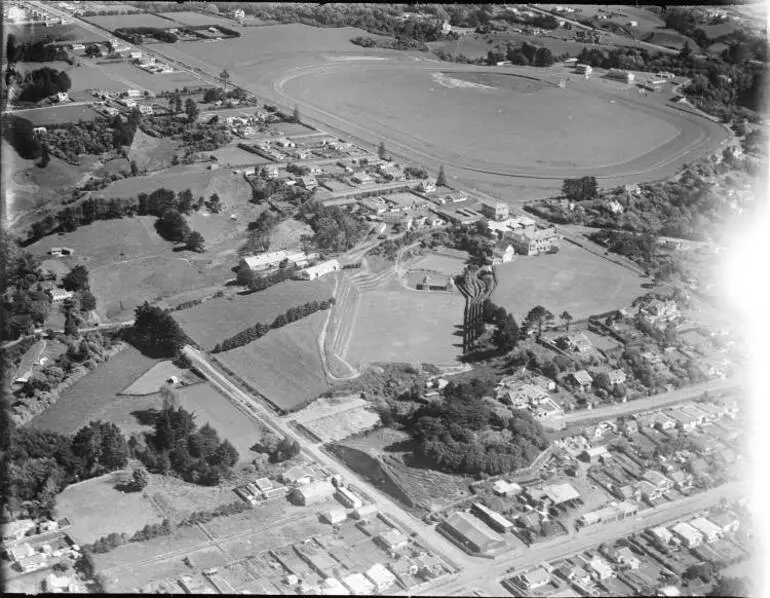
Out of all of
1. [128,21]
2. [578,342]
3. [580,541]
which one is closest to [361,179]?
[578,342]

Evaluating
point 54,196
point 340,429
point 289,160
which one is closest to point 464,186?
point 289,160

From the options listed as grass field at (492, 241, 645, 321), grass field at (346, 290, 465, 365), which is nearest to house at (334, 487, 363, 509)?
grass field at (346, 290, 465, 365)

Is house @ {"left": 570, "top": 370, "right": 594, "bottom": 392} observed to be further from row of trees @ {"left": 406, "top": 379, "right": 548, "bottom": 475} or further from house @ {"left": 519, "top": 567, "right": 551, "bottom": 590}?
house @ {"left": 519, "top": 567, "right": 551, "bottom": 590}

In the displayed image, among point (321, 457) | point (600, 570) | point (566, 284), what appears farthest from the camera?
point (566, 284)

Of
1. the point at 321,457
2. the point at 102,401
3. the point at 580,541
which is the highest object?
the point at 580,541

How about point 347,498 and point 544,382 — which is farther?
point 544,382

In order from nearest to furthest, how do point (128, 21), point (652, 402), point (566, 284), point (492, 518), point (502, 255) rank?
point (492, 518) → point (652, 402) → point (566, 284) → point (502, 255) → point (128, 21)

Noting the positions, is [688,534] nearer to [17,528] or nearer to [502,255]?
[17,528]

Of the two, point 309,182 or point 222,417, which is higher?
point 309,182

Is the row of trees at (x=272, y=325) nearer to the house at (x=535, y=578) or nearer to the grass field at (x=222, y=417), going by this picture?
the grass field at (x=222, y=417)
